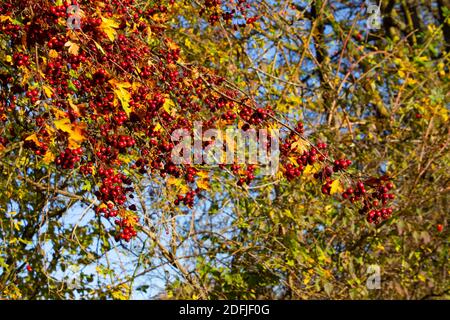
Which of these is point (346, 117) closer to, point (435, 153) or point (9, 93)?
point (435, 153)

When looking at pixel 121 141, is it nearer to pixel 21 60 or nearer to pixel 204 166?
pixel 21 60

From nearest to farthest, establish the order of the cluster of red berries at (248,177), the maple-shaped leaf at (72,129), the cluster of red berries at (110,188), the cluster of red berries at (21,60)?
the maple-shaped leaf at (72,129) → the cluster of red berries at (110,188) → the cluster of red berries at (21,60) → the cluster of red berries at (248,177)

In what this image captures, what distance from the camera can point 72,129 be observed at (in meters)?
2.22

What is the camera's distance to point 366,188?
2494mm

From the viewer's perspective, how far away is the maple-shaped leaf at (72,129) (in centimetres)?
220

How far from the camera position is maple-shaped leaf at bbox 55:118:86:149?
220cm

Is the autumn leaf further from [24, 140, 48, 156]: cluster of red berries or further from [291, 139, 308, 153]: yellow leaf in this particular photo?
[291, 139, 308, 153]: yellow leaf

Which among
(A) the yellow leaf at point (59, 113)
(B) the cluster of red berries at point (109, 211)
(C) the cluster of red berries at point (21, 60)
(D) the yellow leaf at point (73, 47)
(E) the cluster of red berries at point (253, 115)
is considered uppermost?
(C) the cluster of red berries at point (21, 60)

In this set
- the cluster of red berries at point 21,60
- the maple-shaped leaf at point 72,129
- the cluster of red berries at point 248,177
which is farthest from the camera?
the cluster of red berries at point 248,177

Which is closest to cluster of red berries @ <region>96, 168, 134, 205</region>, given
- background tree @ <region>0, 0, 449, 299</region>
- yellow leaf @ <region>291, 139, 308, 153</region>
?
background tree @ <region>0, 0, 449, 299</region>

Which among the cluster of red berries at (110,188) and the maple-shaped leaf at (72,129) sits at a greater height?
the maple-shaped leaf at (72,129)

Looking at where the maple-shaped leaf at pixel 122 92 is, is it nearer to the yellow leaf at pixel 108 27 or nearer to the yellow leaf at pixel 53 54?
the yellow leaf at pixel 108 27

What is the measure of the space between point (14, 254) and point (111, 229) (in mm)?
705

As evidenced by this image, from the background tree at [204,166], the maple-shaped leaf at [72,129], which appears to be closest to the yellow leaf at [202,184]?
the background tree at [204,166]
